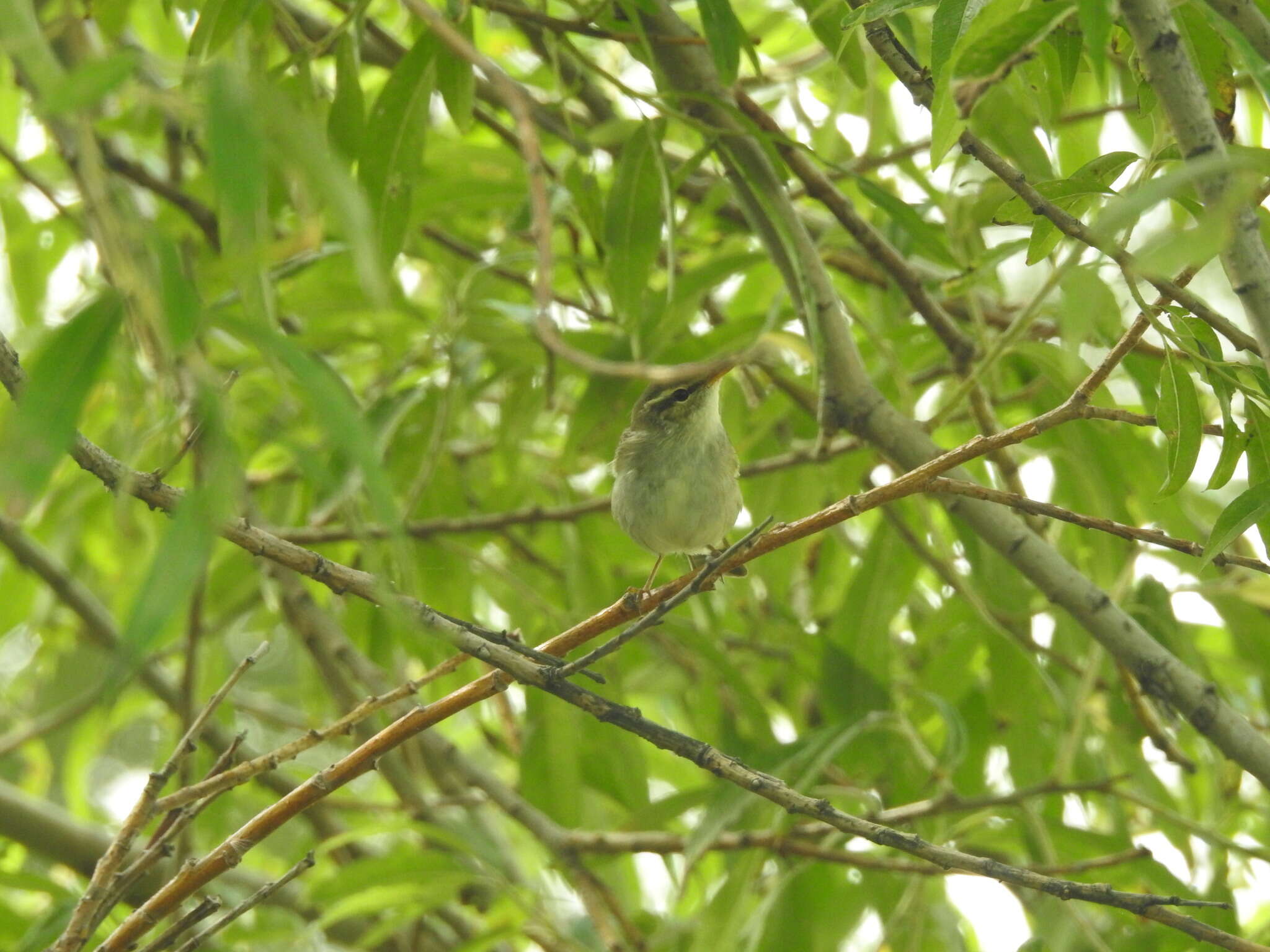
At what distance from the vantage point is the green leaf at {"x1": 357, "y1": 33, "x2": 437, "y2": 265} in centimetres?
266

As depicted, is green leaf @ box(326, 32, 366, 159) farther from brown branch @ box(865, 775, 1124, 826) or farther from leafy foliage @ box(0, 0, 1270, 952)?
brown branch @ box(865, 775, 1124, 826)

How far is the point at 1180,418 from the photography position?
197 centimetres

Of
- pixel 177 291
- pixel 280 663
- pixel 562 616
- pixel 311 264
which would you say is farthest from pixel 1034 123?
pixel 280 663

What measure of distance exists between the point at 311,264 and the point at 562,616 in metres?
1.23

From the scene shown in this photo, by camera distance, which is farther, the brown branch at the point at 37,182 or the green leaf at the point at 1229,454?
the brown branch at the point at 37,182

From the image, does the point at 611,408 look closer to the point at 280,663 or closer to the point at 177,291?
the point at 177,291

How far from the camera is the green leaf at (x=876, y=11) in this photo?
184 cm

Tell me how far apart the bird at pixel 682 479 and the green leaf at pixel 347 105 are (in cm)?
130

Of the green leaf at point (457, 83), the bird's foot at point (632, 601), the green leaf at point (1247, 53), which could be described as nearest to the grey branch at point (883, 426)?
the green leaf at point (457, 83)

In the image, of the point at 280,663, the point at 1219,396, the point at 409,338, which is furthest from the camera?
the point at 280,663

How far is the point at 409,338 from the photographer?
4004 millimetres

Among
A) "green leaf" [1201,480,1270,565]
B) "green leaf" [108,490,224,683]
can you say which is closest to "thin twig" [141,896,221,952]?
"green leaf" [108,490,224,683]

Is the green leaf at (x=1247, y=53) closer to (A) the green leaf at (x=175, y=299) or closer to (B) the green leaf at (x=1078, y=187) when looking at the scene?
(B) the green leaf at (x=1078, y=187)

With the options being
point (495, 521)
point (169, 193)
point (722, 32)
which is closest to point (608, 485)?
point (495, 521)
